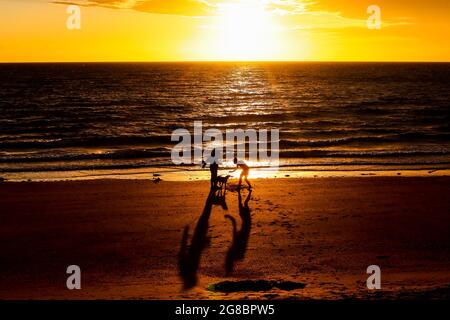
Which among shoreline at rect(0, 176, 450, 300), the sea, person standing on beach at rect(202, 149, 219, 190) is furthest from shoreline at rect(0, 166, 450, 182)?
person standing on beach at rect(202, 149, 219, 190)

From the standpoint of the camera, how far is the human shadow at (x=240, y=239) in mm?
11438

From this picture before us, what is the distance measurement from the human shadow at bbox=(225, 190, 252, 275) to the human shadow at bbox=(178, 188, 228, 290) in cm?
67

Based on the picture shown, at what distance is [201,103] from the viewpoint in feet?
216

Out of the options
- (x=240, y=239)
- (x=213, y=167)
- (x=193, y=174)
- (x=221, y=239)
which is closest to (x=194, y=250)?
(x=221, y=239)

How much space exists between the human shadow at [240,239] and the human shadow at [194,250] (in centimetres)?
67

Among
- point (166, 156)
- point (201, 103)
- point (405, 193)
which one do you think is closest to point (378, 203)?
point (405, 193)

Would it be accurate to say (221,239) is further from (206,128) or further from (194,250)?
(206,128)

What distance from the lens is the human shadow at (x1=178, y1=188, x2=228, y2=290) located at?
34.4ft

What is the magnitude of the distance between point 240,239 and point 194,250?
4.58ft

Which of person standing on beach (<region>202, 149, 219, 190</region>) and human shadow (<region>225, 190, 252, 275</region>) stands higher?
person standing on beach (<region>202, 149, 219, 190</region>)

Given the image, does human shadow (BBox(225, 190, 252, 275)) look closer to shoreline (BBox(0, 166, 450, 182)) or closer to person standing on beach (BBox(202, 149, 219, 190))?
person standing on beach (BBox(202, 149, 219, 190))

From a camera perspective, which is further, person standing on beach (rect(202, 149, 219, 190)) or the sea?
the sea
